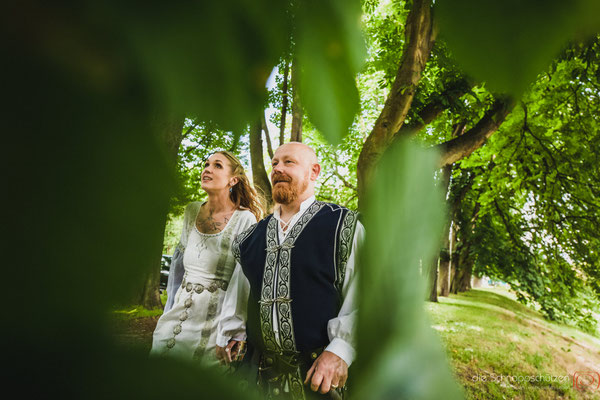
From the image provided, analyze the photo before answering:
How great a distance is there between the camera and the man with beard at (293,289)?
115 cm

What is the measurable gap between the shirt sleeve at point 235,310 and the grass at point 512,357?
167 cm

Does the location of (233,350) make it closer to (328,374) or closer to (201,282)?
(201,282)

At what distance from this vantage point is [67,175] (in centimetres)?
8

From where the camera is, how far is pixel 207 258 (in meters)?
1.62

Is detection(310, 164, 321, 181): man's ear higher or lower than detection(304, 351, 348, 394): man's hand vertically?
higher

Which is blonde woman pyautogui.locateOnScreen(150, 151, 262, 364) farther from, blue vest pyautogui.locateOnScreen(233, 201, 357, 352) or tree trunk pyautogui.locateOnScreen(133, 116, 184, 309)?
tree trunk pyautogui.locateOnScreen(133, 116, 184, 309)

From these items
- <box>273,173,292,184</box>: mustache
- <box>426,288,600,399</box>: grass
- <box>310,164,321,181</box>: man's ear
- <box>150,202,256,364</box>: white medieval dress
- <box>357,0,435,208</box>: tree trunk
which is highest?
<box>310,164,321,181</box>: man's ear

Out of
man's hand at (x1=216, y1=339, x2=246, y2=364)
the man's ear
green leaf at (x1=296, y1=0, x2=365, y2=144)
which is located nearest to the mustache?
the man's ear

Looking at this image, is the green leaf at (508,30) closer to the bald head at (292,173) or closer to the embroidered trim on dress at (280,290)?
the embroidered trim on dress at (280,290)

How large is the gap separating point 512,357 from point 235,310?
190 inches

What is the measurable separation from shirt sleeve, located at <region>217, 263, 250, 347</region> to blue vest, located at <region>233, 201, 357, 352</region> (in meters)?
0.05

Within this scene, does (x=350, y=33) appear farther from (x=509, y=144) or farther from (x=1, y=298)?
(x=509, y=144)

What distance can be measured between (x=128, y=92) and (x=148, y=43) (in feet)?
0.10

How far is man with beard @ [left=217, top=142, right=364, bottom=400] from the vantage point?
115 centimetres
